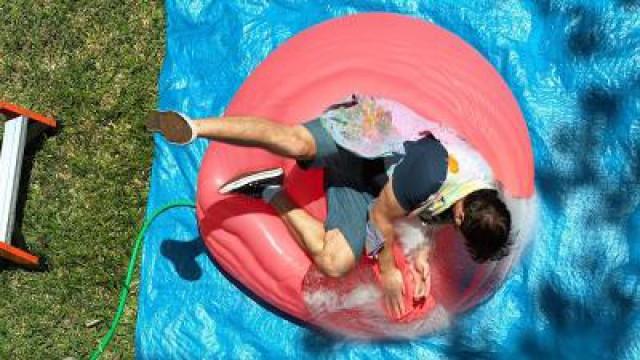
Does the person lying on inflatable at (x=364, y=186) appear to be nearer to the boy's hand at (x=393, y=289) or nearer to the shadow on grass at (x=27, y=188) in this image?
the boy's hand at (x=393, y=289)

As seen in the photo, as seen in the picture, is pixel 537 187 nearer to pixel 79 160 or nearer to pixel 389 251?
pixel 389 251

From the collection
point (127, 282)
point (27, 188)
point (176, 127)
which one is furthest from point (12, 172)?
point (176, 127)

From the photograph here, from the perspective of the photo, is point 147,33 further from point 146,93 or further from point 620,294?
point 620,294

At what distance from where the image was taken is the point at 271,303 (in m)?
3.74

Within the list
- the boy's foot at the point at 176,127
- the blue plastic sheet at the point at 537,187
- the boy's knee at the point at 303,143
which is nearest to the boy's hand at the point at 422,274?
the blue plastic sheet at the point at 537,187

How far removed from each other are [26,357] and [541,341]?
221cm

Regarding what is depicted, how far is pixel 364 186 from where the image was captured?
136 inches

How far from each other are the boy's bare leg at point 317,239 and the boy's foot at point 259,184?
34 millimetres

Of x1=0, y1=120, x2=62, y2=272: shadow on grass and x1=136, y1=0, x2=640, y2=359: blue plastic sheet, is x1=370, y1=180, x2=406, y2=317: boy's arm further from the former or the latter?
x1=0, y1=120, x2=62, y2=272: shadow on grass

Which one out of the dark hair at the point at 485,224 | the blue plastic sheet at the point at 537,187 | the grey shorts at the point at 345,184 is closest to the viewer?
the dark hair at the point at 485,224

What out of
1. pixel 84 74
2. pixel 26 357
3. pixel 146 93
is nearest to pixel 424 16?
pixel 146 93

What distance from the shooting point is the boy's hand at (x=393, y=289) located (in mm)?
3400

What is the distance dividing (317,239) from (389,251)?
0.27 metres

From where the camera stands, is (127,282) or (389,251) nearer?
(389,251)
